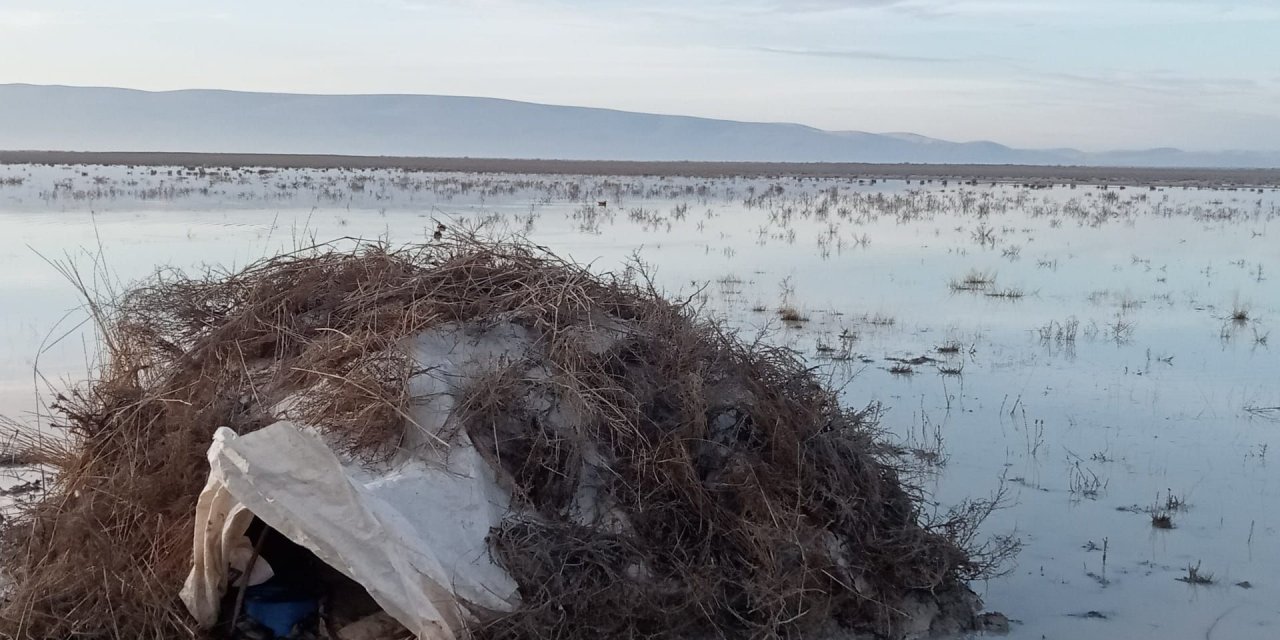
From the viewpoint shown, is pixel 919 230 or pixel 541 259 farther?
pixel 919 230

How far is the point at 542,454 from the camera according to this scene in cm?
536

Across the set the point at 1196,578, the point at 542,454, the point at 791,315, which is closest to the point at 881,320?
the point at 791,315

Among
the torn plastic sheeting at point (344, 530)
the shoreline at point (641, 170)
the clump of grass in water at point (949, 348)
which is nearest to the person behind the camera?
the torn plastic sheeting at point (344, 530)

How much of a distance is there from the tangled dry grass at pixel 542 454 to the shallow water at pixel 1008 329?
35.7 inches

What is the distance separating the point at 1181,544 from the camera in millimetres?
6754

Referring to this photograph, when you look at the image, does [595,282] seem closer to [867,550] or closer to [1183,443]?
[867,550]

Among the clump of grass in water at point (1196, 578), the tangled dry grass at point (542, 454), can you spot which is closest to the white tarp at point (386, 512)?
the tangled dry grass at point (542, 454)

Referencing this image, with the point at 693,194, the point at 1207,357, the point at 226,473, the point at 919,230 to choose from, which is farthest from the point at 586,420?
the point at 693,194

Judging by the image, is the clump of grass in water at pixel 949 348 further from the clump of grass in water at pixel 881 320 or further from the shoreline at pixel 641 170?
the shoreline at pixel 641 170

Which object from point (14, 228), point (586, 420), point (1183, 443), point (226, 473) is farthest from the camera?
point (14, 228)

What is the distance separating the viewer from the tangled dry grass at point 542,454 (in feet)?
16.3

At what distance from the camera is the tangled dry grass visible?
4973 millimetres

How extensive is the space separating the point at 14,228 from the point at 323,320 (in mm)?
15544

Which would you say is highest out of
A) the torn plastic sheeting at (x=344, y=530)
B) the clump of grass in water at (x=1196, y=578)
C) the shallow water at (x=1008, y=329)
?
the torn plastic sheeting at (x=344, y=530)
